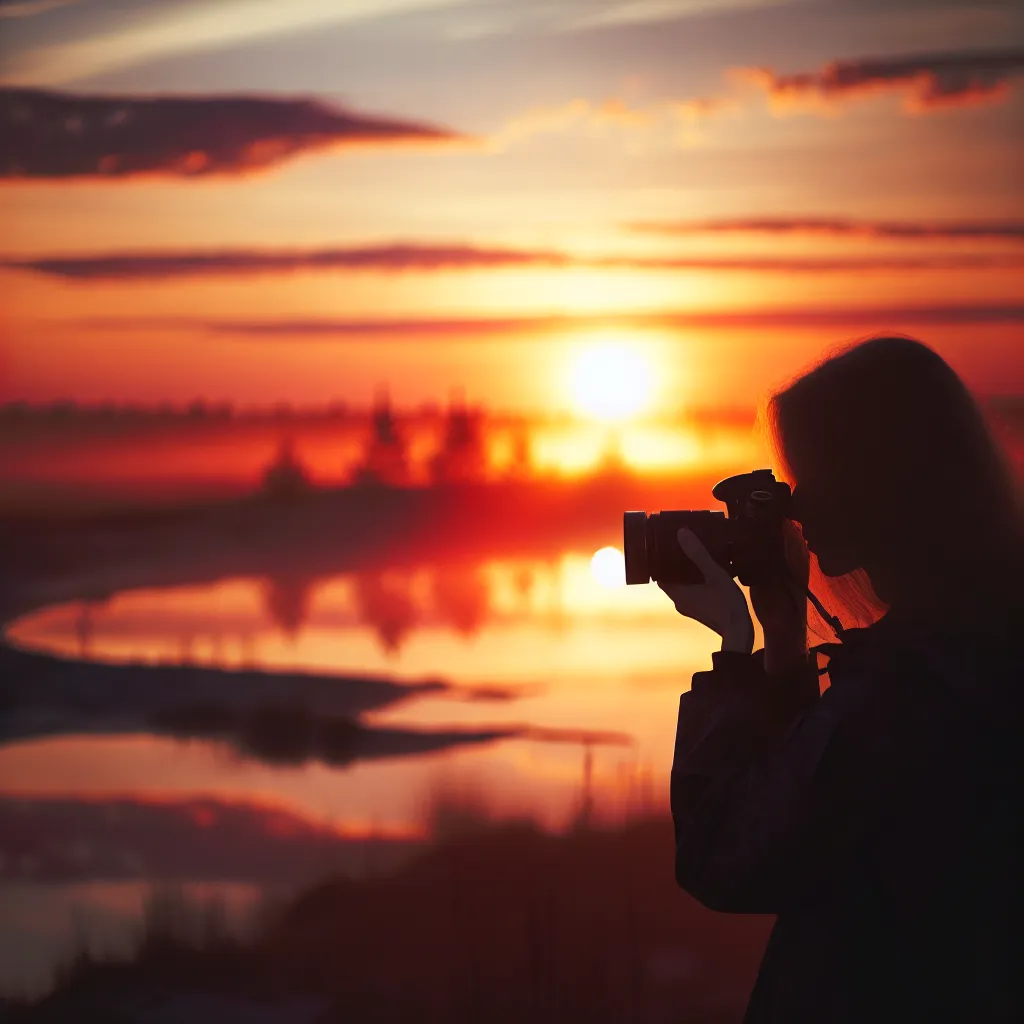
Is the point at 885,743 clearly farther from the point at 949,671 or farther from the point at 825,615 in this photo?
the point at 825,615

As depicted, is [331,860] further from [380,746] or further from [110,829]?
[380,746]

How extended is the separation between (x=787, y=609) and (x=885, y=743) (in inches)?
12.9

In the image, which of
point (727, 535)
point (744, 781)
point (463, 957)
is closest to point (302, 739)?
point (463, 957)

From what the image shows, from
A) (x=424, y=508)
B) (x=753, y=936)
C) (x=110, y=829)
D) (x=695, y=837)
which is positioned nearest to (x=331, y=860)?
(x=110, y=829)

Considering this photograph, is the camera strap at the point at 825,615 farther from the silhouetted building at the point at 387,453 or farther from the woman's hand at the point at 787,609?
the silhouetted building at the point at 387,453

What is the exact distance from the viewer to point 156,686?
10.1 metres

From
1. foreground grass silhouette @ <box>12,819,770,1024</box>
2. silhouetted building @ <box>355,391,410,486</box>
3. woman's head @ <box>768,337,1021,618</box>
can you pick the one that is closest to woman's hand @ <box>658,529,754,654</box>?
woman's head @ <box>768,337,1021,618</box>

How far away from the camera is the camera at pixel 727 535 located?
1.39 m

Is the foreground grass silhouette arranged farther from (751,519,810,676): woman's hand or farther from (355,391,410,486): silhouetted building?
(355,391,410,486): silhouetted building

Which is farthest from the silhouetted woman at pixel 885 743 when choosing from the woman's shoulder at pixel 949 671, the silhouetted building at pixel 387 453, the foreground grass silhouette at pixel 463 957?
the silhouetted building at pixel 387 453

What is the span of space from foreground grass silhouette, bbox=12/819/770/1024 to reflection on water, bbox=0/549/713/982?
48cm

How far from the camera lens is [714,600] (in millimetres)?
1392

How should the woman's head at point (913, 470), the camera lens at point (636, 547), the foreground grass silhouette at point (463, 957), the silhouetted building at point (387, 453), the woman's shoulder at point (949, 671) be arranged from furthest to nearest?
1. the silhouetted building at point (387, 453)
2. the foreground grass silhouette at point (463, 957)
3. the camera lens at point (636, 547)
4. the woman's head at point (913, 470)
5. the woman's shoulder at point (949, 671)

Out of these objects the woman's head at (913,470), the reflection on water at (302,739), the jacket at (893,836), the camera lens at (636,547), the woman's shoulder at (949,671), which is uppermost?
the woman's head at (913,470)
